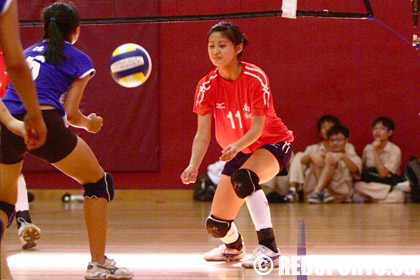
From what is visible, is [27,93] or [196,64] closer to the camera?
[27,93]

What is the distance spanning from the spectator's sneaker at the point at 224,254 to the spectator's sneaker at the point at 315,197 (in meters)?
4.50

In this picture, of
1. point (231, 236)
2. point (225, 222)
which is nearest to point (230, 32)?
point (225, 222)

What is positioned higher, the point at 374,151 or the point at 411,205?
the point at 374,151

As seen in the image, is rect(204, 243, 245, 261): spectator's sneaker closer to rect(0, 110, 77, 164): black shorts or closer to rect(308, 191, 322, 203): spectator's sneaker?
rect(0, 110, 77, 164): black shorts

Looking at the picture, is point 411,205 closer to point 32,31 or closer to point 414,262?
point 414,262

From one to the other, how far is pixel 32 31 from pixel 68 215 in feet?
11.7

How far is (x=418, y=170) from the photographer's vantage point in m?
8.59

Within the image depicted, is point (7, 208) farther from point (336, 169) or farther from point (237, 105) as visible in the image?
point (336, 169)

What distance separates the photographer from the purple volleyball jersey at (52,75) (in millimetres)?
3340

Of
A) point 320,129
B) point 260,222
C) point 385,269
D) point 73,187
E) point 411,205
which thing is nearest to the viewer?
point 385,269

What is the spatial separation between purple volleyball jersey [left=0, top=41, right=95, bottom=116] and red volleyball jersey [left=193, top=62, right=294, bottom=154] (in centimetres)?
108

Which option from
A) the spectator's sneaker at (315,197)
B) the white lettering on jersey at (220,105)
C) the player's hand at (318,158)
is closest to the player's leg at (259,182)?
the white lettering on jersey at (220,105)

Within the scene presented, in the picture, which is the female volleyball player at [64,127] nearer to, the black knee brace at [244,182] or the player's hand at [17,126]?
the player's hand at [17,126]

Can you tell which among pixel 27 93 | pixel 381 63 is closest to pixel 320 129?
pixel 381 63
